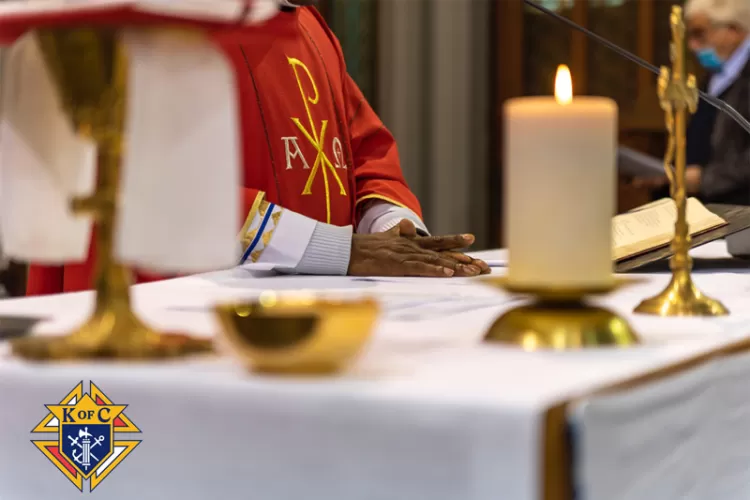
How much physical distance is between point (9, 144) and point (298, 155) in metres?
1.33

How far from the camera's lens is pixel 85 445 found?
72 cm

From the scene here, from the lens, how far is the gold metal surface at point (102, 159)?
0.69 m

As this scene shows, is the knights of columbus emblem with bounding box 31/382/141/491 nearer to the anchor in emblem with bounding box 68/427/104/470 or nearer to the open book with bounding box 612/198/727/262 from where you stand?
the anchor in emblem with bounding box 68/427/104/470

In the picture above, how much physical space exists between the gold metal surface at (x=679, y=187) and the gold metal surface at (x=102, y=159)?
0.47 m

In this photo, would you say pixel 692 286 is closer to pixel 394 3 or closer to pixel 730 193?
pixel 730 193

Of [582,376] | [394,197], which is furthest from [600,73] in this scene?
[582,376]

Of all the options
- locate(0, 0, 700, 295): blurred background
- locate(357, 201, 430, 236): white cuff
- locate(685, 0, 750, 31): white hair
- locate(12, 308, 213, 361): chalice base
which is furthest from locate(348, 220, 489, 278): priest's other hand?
locate(0, 0, 700, 295): blurred background

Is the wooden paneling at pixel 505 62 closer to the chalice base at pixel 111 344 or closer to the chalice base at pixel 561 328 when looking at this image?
the chalice base at pixel 561 328

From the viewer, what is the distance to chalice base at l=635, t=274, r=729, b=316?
3.19ft

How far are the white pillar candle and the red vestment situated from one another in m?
→ 1.16

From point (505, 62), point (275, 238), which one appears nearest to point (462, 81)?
point (505, 62)

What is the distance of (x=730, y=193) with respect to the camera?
4293mm

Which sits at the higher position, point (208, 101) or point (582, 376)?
point (208, 101)

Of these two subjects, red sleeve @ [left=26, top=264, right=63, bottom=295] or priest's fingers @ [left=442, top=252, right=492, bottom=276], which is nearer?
priest's fingers @ [left=442, top=252, right=492, bottom=276]
